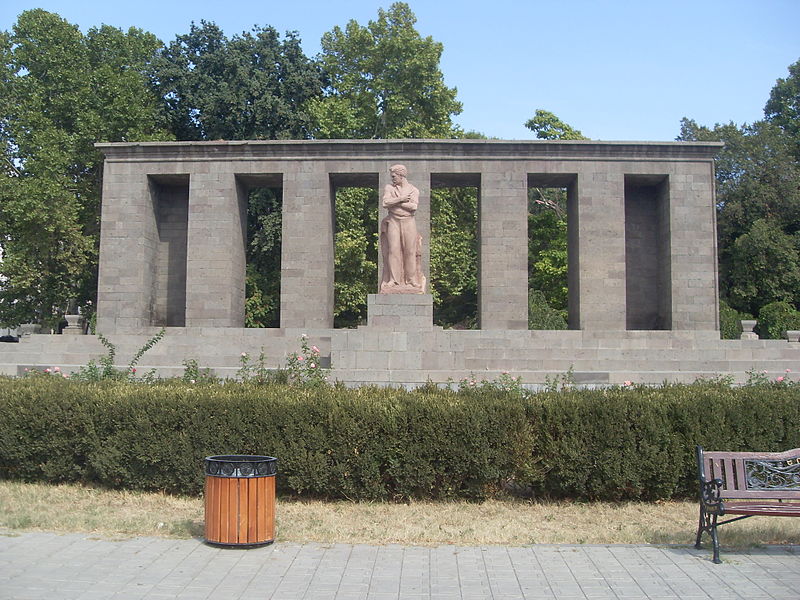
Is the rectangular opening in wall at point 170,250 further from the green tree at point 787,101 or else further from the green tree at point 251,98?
the green tree at point 787,101

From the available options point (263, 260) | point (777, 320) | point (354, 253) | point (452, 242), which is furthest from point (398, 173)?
point (777, 320)

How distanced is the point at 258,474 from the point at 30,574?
6.47ft

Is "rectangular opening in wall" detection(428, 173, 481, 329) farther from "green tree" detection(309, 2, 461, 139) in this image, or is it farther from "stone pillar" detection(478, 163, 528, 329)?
"stone pillar" detection(478, 163, 528, 329)

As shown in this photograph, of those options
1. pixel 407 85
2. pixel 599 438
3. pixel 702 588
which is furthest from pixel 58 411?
pixel 407 85

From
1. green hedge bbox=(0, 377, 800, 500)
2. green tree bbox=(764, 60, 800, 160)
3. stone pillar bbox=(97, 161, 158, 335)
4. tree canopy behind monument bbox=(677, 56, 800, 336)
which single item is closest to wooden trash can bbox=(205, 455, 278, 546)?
green hedge bbox=(0, 377, 800, 500)

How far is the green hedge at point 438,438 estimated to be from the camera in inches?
333

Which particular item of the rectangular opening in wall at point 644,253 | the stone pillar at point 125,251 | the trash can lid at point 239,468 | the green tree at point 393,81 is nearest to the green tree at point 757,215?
the rectangular opening in wall at point 644,253

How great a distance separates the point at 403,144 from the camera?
80.2 feet

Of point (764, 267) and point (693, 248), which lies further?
point (764, 267)

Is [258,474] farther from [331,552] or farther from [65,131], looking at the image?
[65,131]

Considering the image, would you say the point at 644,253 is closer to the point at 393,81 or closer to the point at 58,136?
the point at 393,81

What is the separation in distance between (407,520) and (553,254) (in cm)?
2870

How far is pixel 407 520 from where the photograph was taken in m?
7.94

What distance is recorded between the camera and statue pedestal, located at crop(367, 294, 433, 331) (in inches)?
636
